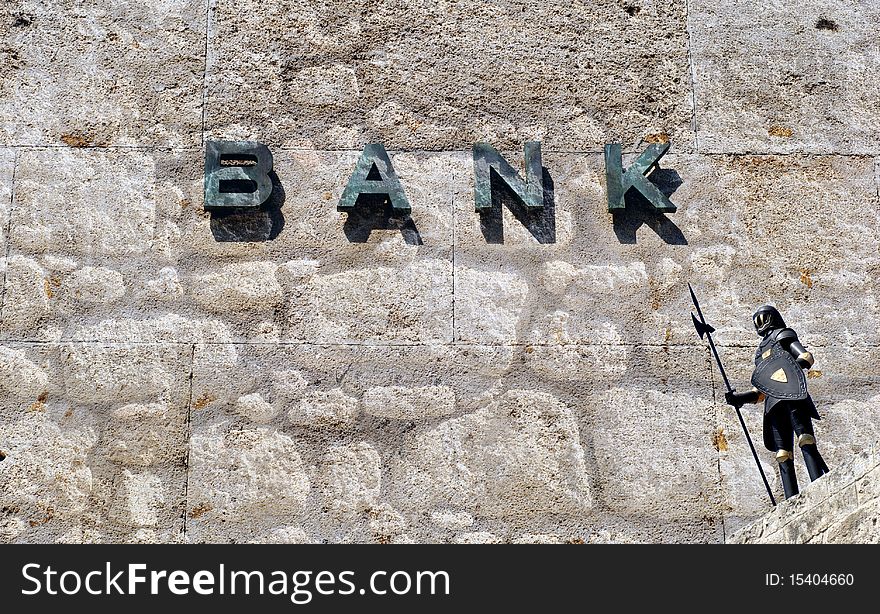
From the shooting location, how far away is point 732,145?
7039 millimetres

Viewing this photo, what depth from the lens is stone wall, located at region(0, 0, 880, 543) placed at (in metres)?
6.16

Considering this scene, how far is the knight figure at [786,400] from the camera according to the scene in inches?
215

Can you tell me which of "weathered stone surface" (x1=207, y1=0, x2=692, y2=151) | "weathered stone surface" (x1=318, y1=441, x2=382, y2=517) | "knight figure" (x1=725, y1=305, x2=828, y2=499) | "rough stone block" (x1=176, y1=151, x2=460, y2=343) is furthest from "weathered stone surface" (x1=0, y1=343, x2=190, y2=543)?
"knight figure" (x1=725, y1=305, x2=828, y2=499)

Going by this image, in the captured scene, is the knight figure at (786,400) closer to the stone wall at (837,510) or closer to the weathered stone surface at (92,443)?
the stone wall at (837,510)

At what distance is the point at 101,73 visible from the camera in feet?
23.0

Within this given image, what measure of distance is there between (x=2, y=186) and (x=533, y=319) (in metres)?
3.29

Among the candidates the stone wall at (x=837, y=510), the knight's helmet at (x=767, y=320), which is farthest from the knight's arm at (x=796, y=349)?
the stone wall at (x=837, y=510)

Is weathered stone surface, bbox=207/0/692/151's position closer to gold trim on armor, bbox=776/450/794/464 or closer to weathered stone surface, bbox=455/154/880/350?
weathered stone surface, bbox=455/154/880/350

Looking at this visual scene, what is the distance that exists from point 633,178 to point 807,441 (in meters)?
2.07

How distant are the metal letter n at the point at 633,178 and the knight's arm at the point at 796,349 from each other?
1432mm

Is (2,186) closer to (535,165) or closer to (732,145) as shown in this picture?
(535,165)

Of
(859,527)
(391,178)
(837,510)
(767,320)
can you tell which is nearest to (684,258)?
(767,320)

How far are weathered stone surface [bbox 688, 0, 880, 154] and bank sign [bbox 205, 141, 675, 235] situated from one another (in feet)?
1.87

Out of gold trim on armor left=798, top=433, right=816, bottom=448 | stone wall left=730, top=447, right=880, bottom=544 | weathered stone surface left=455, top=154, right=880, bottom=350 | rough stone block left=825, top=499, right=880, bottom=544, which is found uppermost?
weathered stone surface left=455, top=154, right=880, bottom=350
